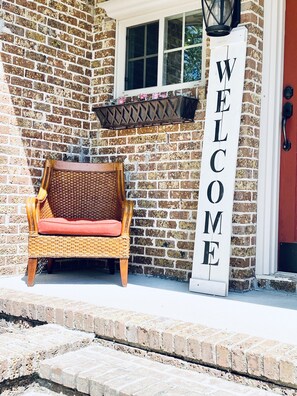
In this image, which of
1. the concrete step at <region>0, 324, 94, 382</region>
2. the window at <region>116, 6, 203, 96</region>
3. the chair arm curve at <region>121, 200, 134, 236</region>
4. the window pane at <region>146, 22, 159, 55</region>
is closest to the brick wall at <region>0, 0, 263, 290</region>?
the window at <region>116, 6, 203, 96</region>

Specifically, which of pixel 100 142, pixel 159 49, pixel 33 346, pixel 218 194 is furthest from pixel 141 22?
pixel 33 346

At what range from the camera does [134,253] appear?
3.96 meters

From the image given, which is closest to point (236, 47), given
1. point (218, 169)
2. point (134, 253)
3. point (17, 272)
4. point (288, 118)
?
point (288, 118)

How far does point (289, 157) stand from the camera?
3.44 m

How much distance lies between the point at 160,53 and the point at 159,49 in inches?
1.5

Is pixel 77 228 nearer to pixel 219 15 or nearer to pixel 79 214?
pixel 79 214

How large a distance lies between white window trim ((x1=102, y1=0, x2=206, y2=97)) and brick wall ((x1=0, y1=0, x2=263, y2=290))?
0.07 metres

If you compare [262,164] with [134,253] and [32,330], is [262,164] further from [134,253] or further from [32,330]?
→ [32,330]

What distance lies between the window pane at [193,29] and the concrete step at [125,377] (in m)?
2.59

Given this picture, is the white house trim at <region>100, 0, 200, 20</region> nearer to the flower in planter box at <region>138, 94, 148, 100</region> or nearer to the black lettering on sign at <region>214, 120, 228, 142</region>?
the flower in planter box at <region>138, 94, 148, 100</region>

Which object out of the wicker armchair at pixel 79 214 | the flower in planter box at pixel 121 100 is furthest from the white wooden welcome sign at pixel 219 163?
the flower in planter box at pixel 121 100

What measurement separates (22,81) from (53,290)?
1683mm

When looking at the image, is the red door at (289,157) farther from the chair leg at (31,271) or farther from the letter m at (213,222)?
the chair leg at (31,271)

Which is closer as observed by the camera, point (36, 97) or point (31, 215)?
point (31, 215)
